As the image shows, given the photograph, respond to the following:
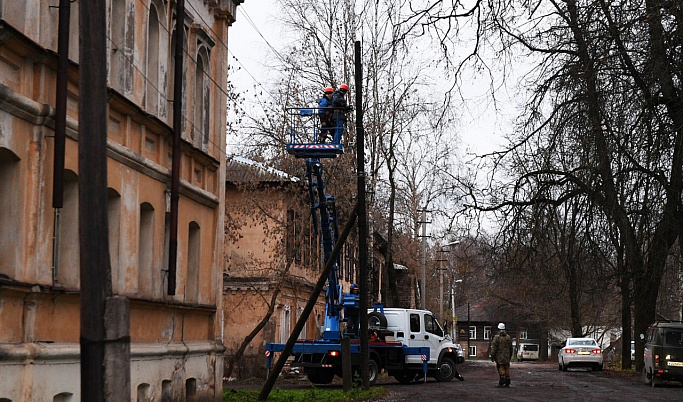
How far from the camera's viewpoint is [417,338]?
36375 millimetres

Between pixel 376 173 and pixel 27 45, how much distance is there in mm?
32507

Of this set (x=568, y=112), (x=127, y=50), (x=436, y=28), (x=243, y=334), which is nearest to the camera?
(x=436, y=28)

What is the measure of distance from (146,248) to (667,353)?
796 inches

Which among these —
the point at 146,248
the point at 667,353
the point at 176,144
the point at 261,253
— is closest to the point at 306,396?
the point at 146,248

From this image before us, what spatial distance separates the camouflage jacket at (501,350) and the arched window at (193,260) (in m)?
13.4

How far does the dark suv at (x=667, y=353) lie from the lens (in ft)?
105

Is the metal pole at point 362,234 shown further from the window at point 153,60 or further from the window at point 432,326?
the window at point 153,60

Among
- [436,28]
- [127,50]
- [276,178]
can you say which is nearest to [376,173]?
[276,178]

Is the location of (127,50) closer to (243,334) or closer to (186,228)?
(186,228)

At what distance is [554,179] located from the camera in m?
23.8

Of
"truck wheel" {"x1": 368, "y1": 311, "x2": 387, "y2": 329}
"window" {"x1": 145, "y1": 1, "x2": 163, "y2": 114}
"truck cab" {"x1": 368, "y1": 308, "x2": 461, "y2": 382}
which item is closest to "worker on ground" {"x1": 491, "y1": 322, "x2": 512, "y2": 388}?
"truck cab" {"x1": 368, "y1": 308, "x2": 461, "y2": 382}

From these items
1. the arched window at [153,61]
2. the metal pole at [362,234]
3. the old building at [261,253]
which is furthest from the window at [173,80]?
the old building at [261,253]

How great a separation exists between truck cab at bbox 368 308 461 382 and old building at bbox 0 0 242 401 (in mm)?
13849

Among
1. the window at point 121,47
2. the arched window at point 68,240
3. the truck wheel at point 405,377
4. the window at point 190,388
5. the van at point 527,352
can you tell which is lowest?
the van at point 527,352
